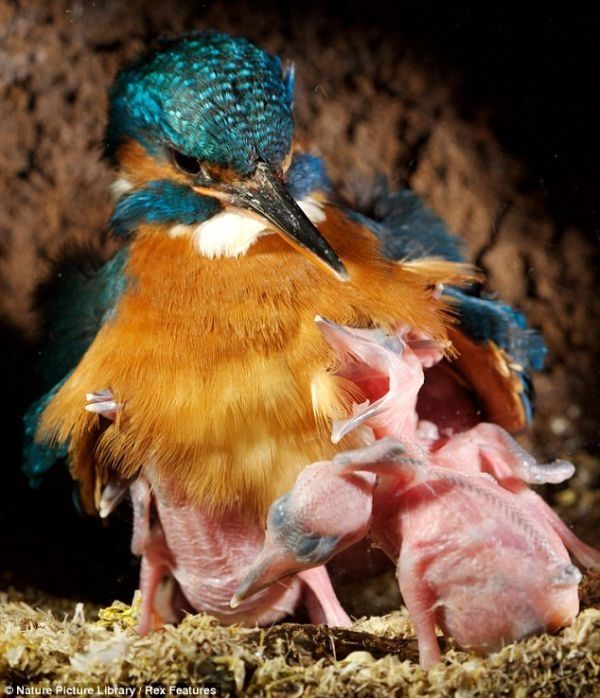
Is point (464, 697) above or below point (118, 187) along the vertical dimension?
below

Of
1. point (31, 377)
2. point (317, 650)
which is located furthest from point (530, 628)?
point (31, 377)

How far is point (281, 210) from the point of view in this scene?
2117mm

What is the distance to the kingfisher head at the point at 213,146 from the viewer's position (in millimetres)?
2150

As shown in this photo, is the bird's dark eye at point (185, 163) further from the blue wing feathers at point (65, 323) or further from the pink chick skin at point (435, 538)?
the pink chick skin at point (435, 538)

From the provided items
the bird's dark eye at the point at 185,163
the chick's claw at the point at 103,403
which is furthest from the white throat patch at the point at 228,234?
the chick's claw at the point at 103,403

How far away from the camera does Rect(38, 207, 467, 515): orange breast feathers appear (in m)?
2.19

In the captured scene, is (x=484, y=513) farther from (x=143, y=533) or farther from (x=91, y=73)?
(x=91, y=73)

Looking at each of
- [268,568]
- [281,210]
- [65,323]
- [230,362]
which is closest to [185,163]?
[281,210]

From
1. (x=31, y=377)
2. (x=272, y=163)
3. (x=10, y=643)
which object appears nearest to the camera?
(x=10, y=643)

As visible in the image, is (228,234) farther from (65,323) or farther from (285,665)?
(285,665)

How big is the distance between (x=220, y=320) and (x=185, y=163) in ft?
1.30

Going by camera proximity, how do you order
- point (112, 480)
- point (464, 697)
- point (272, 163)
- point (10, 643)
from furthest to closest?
point (112, 480), point (272, 163), point (10, 643), point (464, 697)

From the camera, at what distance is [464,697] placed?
1695 millimetres

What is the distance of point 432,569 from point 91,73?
2.08 meters
